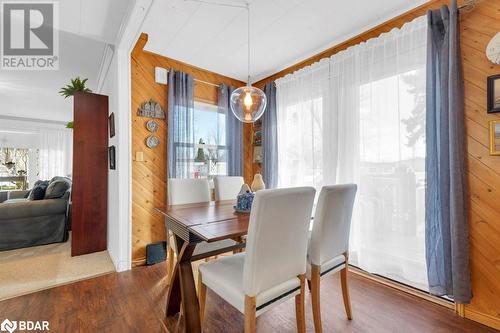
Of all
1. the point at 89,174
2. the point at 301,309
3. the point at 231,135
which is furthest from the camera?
the point at 231,135

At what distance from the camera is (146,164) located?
2.83 meters

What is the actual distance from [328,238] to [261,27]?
2.17 metres

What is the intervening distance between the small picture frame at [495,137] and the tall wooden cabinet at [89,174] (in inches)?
155

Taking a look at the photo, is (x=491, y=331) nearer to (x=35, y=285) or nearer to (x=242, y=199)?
(x=242, y=199)

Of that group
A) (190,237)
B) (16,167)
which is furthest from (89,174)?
(16,167)

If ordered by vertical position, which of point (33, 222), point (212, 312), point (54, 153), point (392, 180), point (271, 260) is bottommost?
point (212, 312)

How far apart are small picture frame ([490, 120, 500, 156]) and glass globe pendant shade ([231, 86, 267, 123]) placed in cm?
174

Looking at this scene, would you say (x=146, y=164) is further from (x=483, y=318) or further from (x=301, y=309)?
(x=483, y=318)

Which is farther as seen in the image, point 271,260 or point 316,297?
point 316,297

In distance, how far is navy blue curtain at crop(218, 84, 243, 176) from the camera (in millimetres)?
3533

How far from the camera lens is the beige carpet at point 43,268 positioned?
2.14m

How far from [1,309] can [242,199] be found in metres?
2.07

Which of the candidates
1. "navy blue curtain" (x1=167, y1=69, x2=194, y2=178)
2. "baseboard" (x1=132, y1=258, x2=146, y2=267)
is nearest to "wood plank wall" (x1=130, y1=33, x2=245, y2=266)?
"baseboard" (x1=132, y1=258, x2=146, y2=267)

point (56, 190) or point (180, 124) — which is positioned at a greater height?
point (180, 124)
